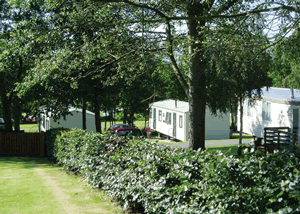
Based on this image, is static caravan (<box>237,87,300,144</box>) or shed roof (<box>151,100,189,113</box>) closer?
static caravan (<box>237,87,300,144</box>)

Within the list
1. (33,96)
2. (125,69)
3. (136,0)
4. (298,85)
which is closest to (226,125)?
(298,85)

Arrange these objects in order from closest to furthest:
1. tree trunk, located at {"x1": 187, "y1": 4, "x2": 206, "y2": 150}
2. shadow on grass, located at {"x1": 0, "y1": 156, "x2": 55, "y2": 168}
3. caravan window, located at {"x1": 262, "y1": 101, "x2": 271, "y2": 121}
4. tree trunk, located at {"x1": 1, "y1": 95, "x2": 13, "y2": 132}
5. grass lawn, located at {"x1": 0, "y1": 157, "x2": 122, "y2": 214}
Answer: grass lawn, located at {"x1": 0, "y1": 157, "x2": 122, "y2": 214} < tree trunk, located at {"x1": 187, "y1": 4, "x2": 206, "y2": 150} < shadow on grass, located at {"x1": 0, "y1": 156, "x2": 55, "y2": 168} < tree trunk, located at {"x1": 1, "y1": 95, "x2": 13, "y2": 132} < caravan window, located at {"x1": 262, "y1": 101, "x2": 271, "y2": 121}

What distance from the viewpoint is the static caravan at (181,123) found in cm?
3080

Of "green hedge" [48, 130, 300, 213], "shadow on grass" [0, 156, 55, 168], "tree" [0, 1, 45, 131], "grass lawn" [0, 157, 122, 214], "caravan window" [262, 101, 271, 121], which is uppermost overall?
"tree" [0, 1, 45, 131]

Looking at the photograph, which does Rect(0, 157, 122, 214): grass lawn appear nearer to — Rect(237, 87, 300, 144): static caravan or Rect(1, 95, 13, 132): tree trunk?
Rect(1, 95, 13, 132): tree trunk

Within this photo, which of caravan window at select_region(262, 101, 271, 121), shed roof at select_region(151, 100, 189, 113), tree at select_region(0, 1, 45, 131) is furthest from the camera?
shed roof at select_region(151, 100, 189, 113)

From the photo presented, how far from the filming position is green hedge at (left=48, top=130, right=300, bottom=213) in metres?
3.18

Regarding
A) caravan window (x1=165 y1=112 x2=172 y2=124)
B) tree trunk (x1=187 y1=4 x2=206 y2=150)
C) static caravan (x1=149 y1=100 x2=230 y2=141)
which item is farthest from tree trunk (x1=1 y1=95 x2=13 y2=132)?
caravan window (x1=165 y1=112 x2=172 y2=124)

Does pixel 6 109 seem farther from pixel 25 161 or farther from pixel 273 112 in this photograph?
Answer: pixel 273 112

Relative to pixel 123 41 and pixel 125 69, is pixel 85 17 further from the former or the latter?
pixel 125 69

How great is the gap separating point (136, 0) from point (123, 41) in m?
1.42

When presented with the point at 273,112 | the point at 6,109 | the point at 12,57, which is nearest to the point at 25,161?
the point at 12,57

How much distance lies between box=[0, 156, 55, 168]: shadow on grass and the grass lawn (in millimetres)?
3806

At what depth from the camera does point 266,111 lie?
2408 cm
